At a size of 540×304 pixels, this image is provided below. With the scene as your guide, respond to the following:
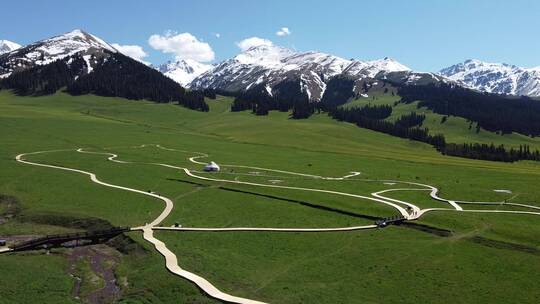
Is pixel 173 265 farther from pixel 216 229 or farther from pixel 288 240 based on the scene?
pixel 288 240

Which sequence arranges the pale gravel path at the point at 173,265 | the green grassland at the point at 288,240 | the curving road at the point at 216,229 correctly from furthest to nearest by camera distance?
the curving road at the point at 216,229 → the green grassland at the point at 288,240 → the pale gravel path at the point at 173,265

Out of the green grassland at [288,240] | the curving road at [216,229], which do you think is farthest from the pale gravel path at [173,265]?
the green grassland at [288,240]

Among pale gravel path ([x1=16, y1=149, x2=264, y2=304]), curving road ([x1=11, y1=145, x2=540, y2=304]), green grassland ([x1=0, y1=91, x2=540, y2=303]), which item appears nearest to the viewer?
pale gravel path ([x1=16, y1=149, x2=264, y2=304])

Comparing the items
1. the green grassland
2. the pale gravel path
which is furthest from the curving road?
the green grassland

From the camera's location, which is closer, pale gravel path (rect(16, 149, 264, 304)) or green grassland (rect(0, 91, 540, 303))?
pale gravel path (rect(16, 149, 264, 304))

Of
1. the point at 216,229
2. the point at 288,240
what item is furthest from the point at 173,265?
the point at 288,240

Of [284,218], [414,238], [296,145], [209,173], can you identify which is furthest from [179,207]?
[296,145]

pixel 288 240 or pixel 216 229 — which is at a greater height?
pixel 288 240

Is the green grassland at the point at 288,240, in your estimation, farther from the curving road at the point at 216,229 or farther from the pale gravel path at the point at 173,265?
the curving road at the point at 216,229

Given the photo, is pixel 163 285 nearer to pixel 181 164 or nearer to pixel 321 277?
pixel 321 277

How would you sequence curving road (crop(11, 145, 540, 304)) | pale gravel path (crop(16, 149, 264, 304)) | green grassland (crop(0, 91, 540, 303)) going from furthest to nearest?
curving road (crop(11, 145, 540, 304)) < green grassland (crop(0, 91, 540, 303)) < pale gravel path (crop(16, 149, 264, 304))

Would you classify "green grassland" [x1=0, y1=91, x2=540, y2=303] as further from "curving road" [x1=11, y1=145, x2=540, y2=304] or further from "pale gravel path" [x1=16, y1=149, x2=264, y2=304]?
"curving road" [x1=11, y1=145, x2=540, y2=304]
